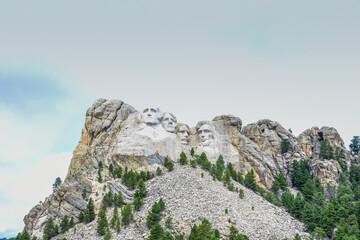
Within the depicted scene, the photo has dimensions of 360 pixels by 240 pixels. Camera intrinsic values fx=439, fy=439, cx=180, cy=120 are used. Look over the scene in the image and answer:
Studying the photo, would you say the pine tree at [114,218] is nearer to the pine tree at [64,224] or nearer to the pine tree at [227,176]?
the pine tree at [64,224]

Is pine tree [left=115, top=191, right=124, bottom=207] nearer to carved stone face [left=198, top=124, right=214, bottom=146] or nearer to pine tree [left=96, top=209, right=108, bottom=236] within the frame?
pine tree [left=96, top=209, right=108, bottom=236]

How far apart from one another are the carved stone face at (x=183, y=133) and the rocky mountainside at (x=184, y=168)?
0.60 ft

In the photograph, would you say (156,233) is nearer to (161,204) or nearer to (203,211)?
(161,204)

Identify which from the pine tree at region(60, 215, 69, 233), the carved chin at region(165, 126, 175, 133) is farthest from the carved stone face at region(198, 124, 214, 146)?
the pine tree at region(60, 215, 69, 233)

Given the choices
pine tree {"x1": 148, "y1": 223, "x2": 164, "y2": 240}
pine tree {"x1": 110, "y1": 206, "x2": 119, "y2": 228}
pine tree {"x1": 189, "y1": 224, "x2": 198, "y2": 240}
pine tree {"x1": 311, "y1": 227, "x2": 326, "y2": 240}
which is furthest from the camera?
pine tree {"x1": 311, "y1": 227, "x2": 326, "y2": 240}

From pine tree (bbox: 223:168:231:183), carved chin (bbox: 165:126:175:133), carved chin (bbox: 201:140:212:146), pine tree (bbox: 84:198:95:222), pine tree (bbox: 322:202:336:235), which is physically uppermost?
carved chin (bbox: 165:126:175:133)

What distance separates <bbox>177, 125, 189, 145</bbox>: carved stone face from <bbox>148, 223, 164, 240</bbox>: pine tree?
92.9ft

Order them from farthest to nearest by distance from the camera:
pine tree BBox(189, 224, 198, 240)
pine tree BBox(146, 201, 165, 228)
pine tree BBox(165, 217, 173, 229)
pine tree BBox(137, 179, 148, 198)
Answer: pine tree BBox(137, 179, 148, 198) < pine tree BBox(146, 201, 165, 228) < pine tree BBox(165, 217, 173, 229) < pine tree BBox(189, 224, 198, 240)

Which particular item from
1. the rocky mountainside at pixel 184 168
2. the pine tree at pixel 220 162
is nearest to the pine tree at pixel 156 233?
the rocky mountainside at pixel 184 168

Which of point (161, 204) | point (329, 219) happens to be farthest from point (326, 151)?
point (161, 204)

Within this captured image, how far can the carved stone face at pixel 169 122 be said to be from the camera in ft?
246

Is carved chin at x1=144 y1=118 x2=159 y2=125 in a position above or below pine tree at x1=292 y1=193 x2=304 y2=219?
above

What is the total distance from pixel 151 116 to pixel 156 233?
29.2 m

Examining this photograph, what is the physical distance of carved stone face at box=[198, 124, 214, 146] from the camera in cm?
7588
